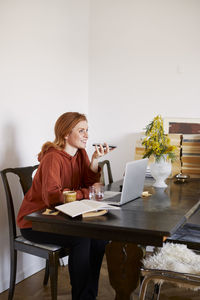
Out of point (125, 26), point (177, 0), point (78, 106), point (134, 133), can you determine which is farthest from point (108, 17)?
point (134, 133)

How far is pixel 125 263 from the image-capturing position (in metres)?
1.75

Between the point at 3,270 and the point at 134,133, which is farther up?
the point at 134,133

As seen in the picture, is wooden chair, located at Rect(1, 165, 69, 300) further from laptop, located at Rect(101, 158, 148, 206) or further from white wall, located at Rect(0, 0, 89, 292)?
laptop, located at Rect(101, 158, 148, 206)

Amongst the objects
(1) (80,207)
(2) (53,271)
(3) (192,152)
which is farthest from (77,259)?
(3) (192,152)

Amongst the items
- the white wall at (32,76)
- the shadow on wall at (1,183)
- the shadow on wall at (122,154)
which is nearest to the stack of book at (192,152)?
the shadow on wall at (122,154)

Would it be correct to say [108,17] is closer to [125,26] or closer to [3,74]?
[125,26]

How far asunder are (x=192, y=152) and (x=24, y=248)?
65.1 inches

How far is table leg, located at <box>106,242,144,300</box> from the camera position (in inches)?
68.4

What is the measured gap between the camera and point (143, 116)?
353 cm

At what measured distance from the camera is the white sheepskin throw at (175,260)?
1.77 m

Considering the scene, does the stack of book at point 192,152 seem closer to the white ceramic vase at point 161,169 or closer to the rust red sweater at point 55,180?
→ the white ceramic vase at point 161,169

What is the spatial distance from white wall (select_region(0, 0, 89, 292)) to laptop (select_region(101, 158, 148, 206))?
94cm

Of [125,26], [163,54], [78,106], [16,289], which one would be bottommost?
[16,289]

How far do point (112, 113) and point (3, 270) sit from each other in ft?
6.01
